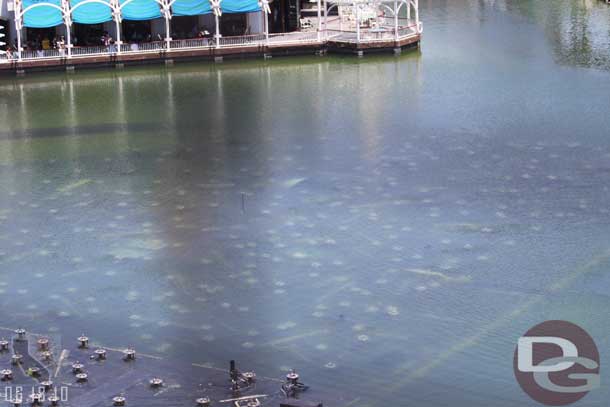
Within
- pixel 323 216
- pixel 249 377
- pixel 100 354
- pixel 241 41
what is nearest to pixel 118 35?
pixel 241 41

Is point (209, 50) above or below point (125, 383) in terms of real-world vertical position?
above

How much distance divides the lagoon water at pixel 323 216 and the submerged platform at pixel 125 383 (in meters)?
0.57

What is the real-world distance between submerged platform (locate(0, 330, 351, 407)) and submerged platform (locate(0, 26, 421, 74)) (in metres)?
34.1

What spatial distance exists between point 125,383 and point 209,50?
123 ft

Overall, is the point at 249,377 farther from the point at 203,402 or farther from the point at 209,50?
the point at 209,50

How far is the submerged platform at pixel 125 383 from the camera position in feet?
80.0

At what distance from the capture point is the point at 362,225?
35.3 meters

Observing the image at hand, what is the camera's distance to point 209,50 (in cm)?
6103

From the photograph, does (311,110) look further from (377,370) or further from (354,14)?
(377,370)

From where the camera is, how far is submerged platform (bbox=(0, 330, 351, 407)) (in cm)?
2438

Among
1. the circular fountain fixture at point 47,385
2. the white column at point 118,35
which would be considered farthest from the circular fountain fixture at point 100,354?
the white column at point 118,35

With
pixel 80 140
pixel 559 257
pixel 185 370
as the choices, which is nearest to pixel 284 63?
pixel 80 140

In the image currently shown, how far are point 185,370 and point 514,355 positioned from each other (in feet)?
22.7

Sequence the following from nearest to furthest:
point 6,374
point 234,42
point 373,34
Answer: point 6,374, point 234,42, point 373,34
